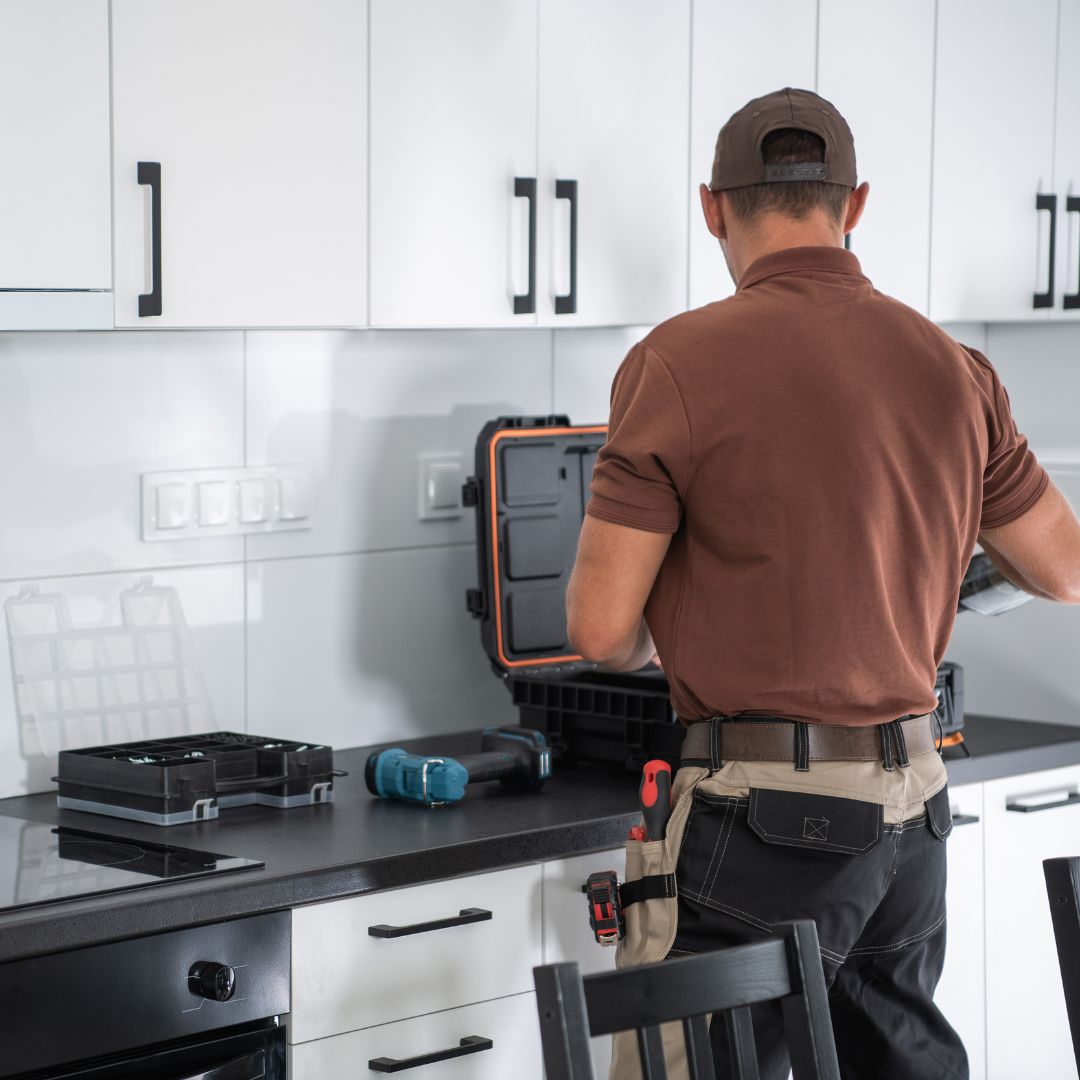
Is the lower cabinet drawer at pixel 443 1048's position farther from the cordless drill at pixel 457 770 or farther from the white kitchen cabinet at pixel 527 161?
the white kitchen cabinet at pixel 527 161

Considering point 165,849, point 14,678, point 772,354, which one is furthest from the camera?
point 14,678

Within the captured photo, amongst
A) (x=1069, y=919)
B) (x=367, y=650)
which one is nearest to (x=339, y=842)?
(x=367, y=650)

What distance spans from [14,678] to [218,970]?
2.25 feet

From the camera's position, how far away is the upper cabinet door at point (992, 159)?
9.33 ft

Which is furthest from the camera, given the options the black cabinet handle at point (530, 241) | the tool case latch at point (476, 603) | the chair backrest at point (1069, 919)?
the tool case latch at point (476, 603)

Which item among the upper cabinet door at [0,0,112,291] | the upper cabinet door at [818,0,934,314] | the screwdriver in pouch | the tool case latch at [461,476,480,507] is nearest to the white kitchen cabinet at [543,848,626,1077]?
the screwdriver in pouch

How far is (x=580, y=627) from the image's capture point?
174 cm

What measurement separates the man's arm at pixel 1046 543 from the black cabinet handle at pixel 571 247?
0.75m

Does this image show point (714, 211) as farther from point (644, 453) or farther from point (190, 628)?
point (190, 628)

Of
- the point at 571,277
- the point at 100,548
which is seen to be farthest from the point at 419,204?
the point at 100,548

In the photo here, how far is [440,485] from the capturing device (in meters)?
2.70

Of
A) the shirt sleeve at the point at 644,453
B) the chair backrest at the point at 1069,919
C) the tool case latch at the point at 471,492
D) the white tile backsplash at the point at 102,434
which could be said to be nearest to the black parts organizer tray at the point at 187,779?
the white tile backsplash at the point at 102,434

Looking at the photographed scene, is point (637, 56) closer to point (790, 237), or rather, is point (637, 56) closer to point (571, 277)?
point (571, 277)

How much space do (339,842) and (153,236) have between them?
74cm
